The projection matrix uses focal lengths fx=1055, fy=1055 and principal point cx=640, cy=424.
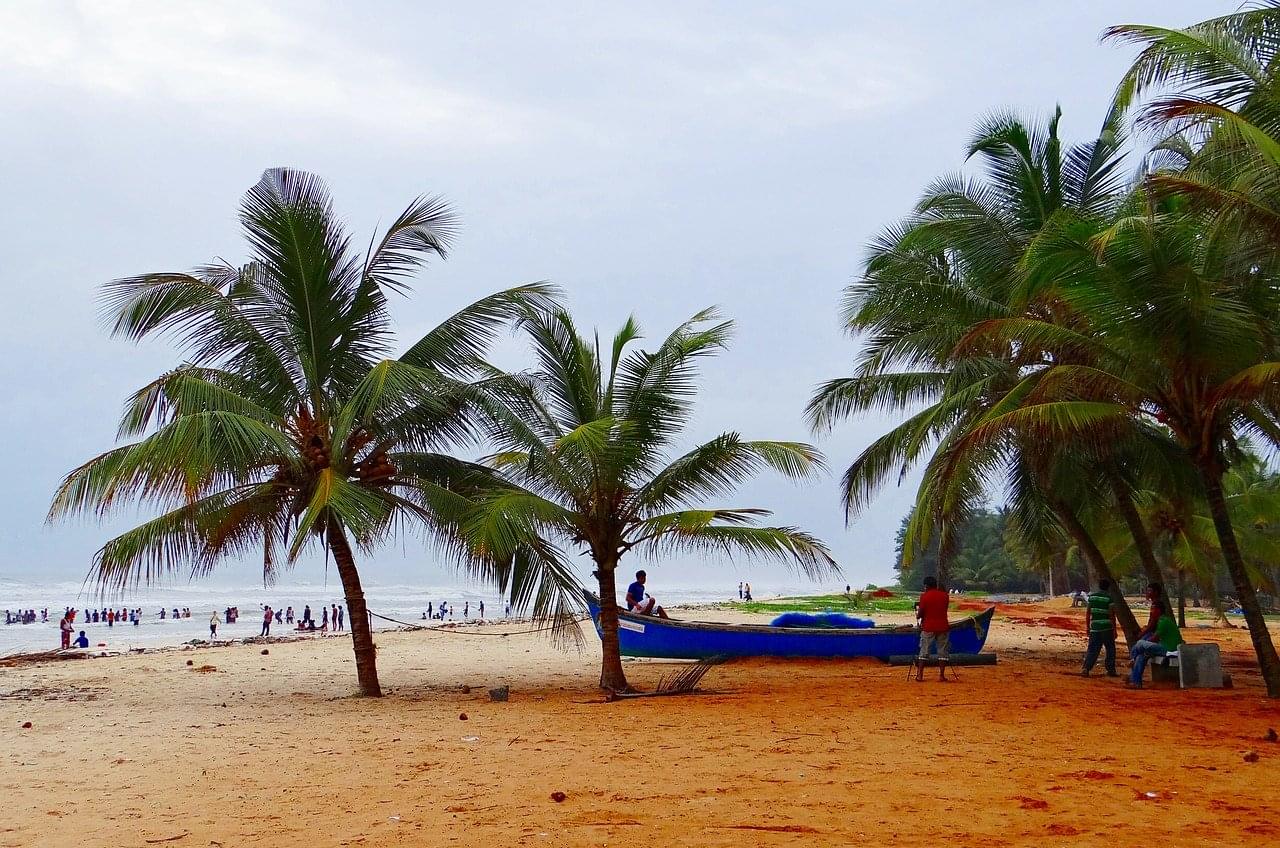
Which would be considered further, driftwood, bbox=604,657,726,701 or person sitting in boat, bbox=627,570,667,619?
person sitting in boat, bbox=627,570,667,619

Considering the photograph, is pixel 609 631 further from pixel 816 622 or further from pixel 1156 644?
pixel 1156 644

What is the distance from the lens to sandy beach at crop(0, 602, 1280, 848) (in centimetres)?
627

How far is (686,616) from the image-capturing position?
39406mm

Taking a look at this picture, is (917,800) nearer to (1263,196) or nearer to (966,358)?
(1263,196)

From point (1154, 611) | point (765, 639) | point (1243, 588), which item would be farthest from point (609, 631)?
point (1243, 588)

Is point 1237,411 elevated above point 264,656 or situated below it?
above

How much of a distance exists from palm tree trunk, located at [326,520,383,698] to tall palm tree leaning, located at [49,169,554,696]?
2cm

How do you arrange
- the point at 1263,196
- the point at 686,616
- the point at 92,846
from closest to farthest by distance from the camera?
the point at 92,846 → the point at 1263,196 → the point at 686,616

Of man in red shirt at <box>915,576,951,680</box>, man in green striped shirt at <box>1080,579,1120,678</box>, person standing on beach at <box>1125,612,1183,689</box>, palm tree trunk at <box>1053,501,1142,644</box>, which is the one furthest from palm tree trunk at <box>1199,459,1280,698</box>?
palm tree trunk at <box>1053,501,1142,644</box>

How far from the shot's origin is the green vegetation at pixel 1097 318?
10.1m

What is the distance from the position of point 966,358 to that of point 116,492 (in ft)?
40.2

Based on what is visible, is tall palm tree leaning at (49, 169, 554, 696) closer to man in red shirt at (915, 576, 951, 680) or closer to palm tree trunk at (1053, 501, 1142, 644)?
man in red shirt at (915, 576, 951, 680)

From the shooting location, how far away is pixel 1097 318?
470 inches

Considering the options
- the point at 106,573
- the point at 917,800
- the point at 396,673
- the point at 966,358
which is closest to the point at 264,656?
the point at 396,673
